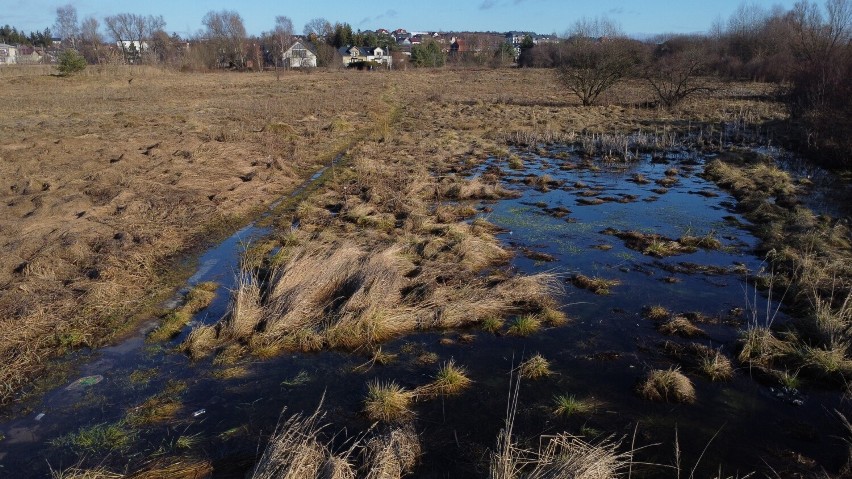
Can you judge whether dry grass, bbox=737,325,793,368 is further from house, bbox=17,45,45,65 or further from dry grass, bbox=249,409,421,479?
house, bbox=17,45,45,65

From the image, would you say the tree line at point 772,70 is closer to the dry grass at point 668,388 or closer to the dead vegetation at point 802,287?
the dead vegetation at point 802,287

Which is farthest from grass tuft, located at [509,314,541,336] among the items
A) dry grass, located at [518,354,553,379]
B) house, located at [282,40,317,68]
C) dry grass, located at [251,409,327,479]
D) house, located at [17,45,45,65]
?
house, located at [17,45,45,65]

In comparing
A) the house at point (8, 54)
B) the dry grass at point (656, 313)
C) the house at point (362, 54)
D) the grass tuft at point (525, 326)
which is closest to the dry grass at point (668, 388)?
the dry grass at point (656, 313)

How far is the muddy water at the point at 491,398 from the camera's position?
5.08 m

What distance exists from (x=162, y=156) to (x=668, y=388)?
14873 millimetres

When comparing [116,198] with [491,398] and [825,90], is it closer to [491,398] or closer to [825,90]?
[491,398]

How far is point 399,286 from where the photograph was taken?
7.95 m

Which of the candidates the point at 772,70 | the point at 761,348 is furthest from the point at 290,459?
the point at 772,70

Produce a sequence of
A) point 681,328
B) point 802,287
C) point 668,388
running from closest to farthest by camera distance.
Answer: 1. point 668,388
2. point 681,328
3. point 802,287

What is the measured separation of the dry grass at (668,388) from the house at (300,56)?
3047 inches

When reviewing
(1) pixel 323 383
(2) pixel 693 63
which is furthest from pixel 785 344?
(2) pixel 693 63

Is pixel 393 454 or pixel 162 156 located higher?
pixel 162 156

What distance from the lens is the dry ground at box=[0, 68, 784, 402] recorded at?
7668mm

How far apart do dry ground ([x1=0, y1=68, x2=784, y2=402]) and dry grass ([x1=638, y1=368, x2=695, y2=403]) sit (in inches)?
259
